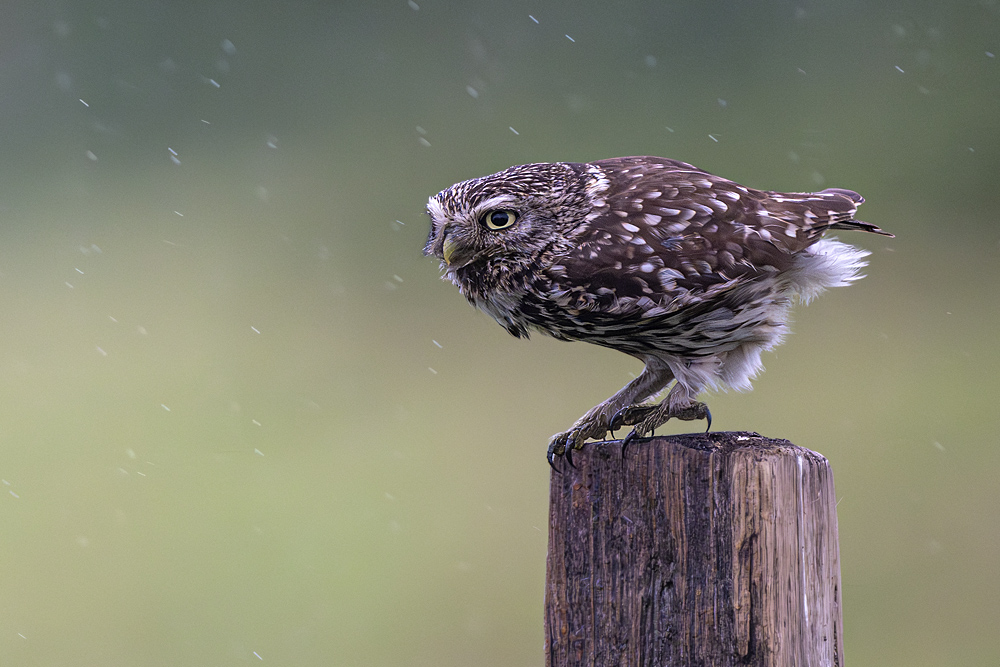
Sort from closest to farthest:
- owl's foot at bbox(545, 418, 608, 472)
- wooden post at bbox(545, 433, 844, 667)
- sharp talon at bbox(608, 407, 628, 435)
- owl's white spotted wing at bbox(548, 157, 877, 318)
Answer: wooden post at bbox(545, 433, 844, 667) < owl's white spotted wing at bbox(548, 157, 877, 318) < owl's foot at bbox(545, 418, 608, 472) < sharp talon at bbox(608, 407, 628, 435)

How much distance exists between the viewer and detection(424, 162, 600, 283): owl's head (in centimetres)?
242

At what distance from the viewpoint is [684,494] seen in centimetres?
178

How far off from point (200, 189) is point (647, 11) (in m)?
Result: 5.05

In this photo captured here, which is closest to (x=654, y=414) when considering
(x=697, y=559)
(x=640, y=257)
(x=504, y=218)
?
(x=640, y=257)

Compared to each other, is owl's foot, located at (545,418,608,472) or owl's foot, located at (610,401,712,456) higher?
owl's foot, located at (610,401,712,456)

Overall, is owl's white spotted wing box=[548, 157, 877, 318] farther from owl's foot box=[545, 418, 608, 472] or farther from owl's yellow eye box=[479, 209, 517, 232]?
owl's foot box=[545, 418, 608, 472]

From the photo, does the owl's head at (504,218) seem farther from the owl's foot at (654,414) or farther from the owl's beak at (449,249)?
the owl's foot at (654,414)

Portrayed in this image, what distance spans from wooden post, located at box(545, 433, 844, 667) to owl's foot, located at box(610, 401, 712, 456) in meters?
0.71

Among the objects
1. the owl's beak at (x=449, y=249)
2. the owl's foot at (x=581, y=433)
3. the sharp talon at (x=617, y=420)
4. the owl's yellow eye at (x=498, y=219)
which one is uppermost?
the owl's yellow eye at (x=498, y=219)

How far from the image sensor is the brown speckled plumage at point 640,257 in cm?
238

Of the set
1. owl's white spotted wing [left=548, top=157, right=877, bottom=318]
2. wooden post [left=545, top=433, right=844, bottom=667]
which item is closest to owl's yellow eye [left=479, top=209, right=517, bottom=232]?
owl's white spotted wing [left=548, top=157, right=877, bottom=318]

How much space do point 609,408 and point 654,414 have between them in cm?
14

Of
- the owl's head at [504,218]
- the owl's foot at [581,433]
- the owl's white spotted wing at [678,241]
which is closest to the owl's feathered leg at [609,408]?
the owl's foot at [581,433]

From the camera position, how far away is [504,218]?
95.3 inches
